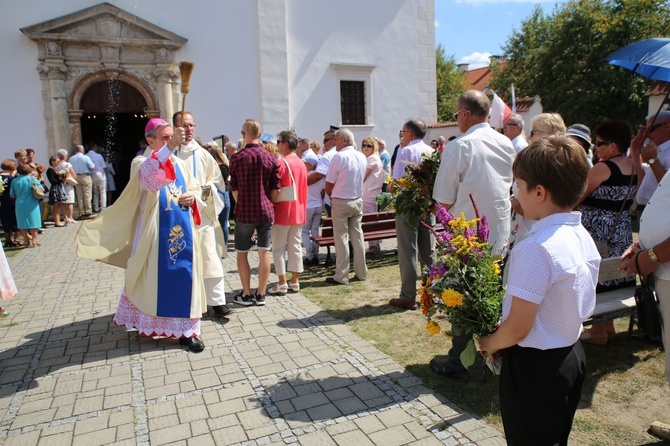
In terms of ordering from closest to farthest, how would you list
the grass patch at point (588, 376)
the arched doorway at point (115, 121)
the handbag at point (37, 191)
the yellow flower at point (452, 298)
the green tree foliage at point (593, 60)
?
the yellow flower at point (452, 298)
the grass patch at point (588, 376)
the handbag at point (37, 191)
the arched doorway at point (115, 121)
the green tree foliage at point (593, 60)

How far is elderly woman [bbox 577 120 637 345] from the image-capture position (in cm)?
400

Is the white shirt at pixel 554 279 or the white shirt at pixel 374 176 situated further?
the white shirt at pixel 374 176

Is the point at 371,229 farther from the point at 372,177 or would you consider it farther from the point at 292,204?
the point at 292,204

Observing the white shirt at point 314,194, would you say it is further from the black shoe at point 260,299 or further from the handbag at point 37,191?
the handbag at point 37,191

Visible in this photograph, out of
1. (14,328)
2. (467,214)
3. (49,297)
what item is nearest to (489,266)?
(467,214)

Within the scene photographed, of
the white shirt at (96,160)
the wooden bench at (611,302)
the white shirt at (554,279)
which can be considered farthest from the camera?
the white shirt at (96,160)

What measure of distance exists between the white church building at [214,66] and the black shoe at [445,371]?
1349 cm

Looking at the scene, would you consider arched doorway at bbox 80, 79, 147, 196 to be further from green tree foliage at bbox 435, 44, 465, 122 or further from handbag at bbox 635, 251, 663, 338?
green tree foliage at bbox 435, 44, 465, 122

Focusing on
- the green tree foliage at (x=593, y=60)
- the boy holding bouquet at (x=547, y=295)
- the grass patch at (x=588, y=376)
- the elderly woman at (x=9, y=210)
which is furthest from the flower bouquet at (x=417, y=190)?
the green tree foliage at (x=593, y=60)

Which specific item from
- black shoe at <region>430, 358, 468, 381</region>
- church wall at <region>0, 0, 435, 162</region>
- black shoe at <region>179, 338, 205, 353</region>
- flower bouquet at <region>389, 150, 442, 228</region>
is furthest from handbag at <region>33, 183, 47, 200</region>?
black shoe at <region>430, 358, 468, 381</region>

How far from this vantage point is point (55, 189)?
41.3ft

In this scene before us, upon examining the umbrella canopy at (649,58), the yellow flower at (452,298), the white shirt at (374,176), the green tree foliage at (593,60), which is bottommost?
the yellow flower at (452,298)

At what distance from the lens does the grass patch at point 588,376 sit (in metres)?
3.14

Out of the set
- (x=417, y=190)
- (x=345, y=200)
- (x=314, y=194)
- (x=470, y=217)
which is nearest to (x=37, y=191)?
(x=314, y=194)
